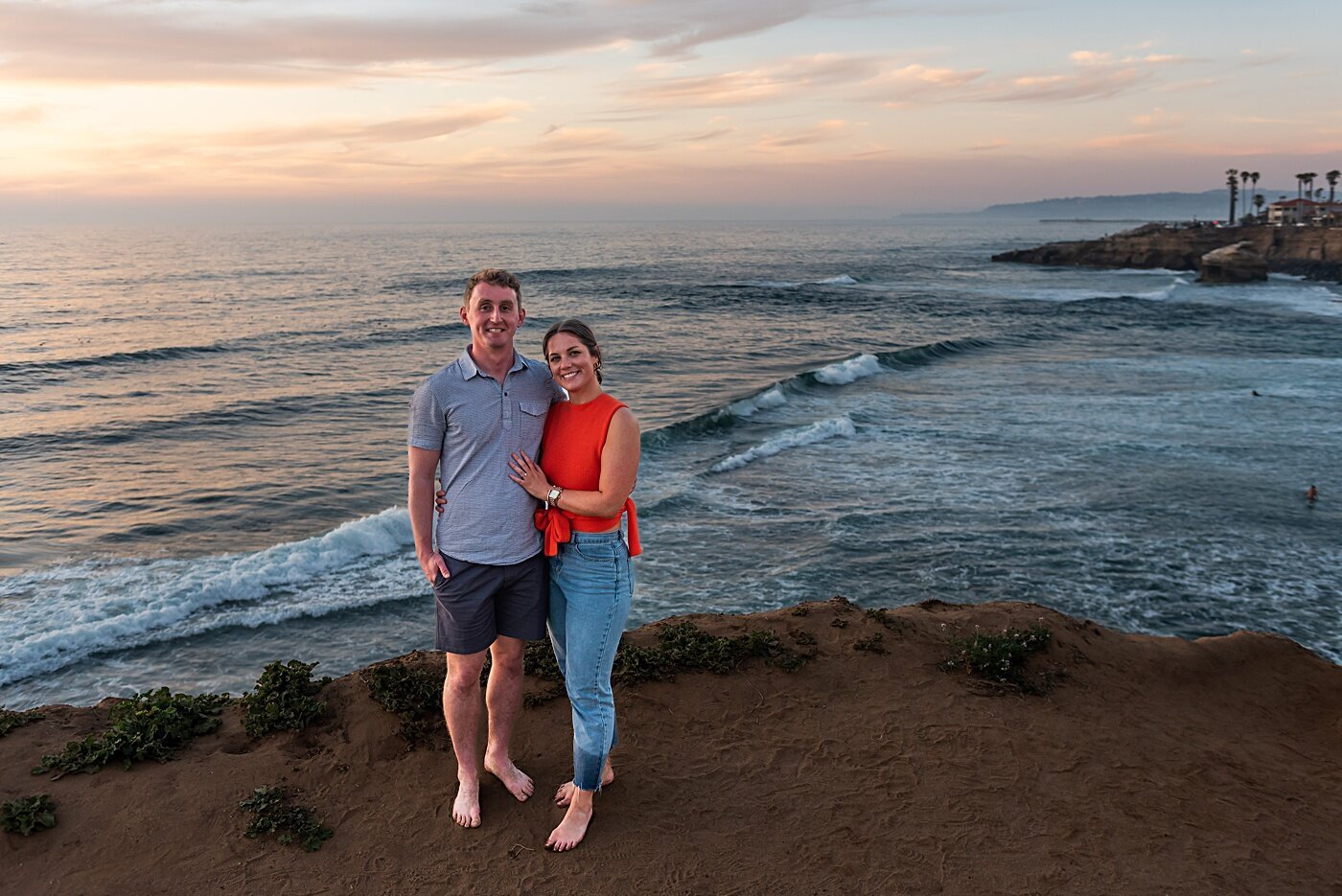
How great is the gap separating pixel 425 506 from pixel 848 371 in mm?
23597

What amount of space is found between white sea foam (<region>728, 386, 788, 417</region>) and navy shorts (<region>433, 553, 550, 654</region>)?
16.8 metres

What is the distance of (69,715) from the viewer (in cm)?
572

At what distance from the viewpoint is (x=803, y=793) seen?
4.90 meters

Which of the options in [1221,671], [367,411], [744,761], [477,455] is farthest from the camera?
[367,411]

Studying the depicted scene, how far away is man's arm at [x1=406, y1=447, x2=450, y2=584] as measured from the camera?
406 cm

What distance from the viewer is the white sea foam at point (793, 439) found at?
16.5m

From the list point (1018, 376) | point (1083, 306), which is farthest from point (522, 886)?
point (1083, 306)

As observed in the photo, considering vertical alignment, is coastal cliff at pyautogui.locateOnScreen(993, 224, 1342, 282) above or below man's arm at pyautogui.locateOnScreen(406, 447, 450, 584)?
above

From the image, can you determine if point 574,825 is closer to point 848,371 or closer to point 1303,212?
point 848,371

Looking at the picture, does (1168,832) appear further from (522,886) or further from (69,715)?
(69,715)

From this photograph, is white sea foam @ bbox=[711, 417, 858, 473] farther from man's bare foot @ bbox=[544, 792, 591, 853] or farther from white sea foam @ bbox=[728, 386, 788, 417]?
man's bare foot @ bbox=[544, 792, 591, 853]

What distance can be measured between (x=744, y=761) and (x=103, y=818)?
3457mm

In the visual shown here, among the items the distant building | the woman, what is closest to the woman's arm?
the woman

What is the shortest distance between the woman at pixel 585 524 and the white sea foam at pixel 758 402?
1677 centimetres
